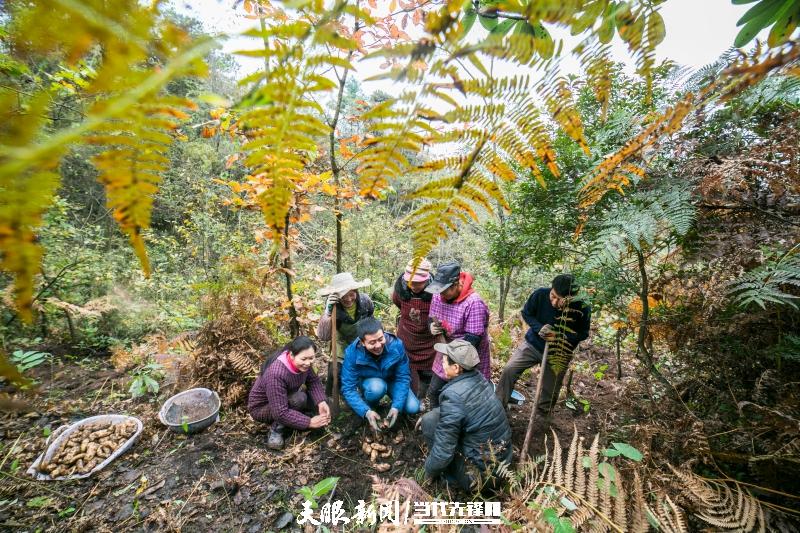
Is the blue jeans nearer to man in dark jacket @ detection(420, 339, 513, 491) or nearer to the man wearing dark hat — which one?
the man wearing dark hat

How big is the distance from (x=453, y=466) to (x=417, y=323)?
4.86ft

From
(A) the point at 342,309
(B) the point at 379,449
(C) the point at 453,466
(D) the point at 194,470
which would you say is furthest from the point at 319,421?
(C) the point at 453,466

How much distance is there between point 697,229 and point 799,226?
35 centimetres

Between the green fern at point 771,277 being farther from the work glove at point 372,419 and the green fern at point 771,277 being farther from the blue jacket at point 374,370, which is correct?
the work glove at point 372,419

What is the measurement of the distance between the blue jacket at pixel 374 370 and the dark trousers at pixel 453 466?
0.52 m

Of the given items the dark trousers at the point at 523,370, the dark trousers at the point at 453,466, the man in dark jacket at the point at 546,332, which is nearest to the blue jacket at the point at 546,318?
the man in dark jacket at the point at 546,332

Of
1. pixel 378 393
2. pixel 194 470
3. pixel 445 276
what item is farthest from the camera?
pixel 378 393

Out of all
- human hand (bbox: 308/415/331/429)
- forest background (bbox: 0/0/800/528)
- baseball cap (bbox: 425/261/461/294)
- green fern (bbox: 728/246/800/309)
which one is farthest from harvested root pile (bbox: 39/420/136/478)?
green fern (bbox: 728/246/800/309)

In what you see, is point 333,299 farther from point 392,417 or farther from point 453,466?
point 453,466

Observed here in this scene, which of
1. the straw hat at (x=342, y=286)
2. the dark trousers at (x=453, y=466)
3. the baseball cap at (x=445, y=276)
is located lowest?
the dark trousers at (x=453, y=466)

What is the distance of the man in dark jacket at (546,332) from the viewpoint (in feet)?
9.68

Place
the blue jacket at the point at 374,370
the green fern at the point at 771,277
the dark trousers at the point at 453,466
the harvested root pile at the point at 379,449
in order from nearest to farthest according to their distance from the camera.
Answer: the green fern at the point at 771,277, the dark trousers at the point at 453,466, the harvested root pile at the point at 379,449, the blue jacket at the point at 374,370

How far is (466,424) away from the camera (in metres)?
2.50

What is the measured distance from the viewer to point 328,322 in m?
3.79
